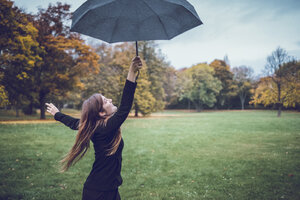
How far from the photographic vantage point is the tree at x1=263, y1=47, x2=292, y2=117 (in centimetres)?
2855

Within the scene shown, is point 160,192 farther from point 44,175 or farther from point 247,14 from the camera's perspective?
point 247,14

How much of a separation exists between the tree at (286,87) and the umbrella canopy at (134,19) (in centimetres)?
2904

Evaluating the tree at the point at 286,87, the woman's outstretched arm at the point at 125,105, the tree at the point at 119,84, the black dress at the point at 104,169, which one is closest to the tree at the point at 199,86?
the tree at the point at 286,87

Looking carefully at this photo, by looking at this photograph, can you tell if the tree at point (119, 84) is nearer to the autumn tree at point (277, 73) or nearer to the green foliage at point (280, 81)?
the green foliage at point (280, 81)

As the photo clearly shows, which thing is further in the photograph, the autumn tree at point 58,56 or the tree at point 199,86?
the tree at point 199,86

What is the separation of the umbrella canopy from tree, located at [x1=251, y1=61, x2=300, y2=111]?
29.0 meters

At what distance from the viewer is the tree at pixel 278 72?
2855 centimetres

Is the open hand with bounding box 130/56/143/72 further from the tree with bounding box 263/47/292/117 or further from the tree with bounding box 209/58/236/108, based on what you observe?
the tree with bounding box 209/58/236/108

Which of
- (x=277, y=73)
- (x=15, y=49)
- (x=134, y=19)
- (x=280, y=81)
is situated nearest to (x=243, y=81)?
(x=277, y=73)

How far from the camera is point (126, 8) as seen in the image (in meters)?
2.30

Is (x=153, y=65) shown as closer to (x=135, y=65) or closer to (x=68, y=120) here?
(x=68, y=120)

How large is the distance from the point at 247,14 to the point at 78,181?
25865 mm

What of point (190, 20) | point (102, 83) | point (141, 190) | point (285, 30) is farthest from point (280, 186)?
point (102, 83)

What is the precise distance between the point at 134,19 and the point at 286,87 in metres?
32.3
